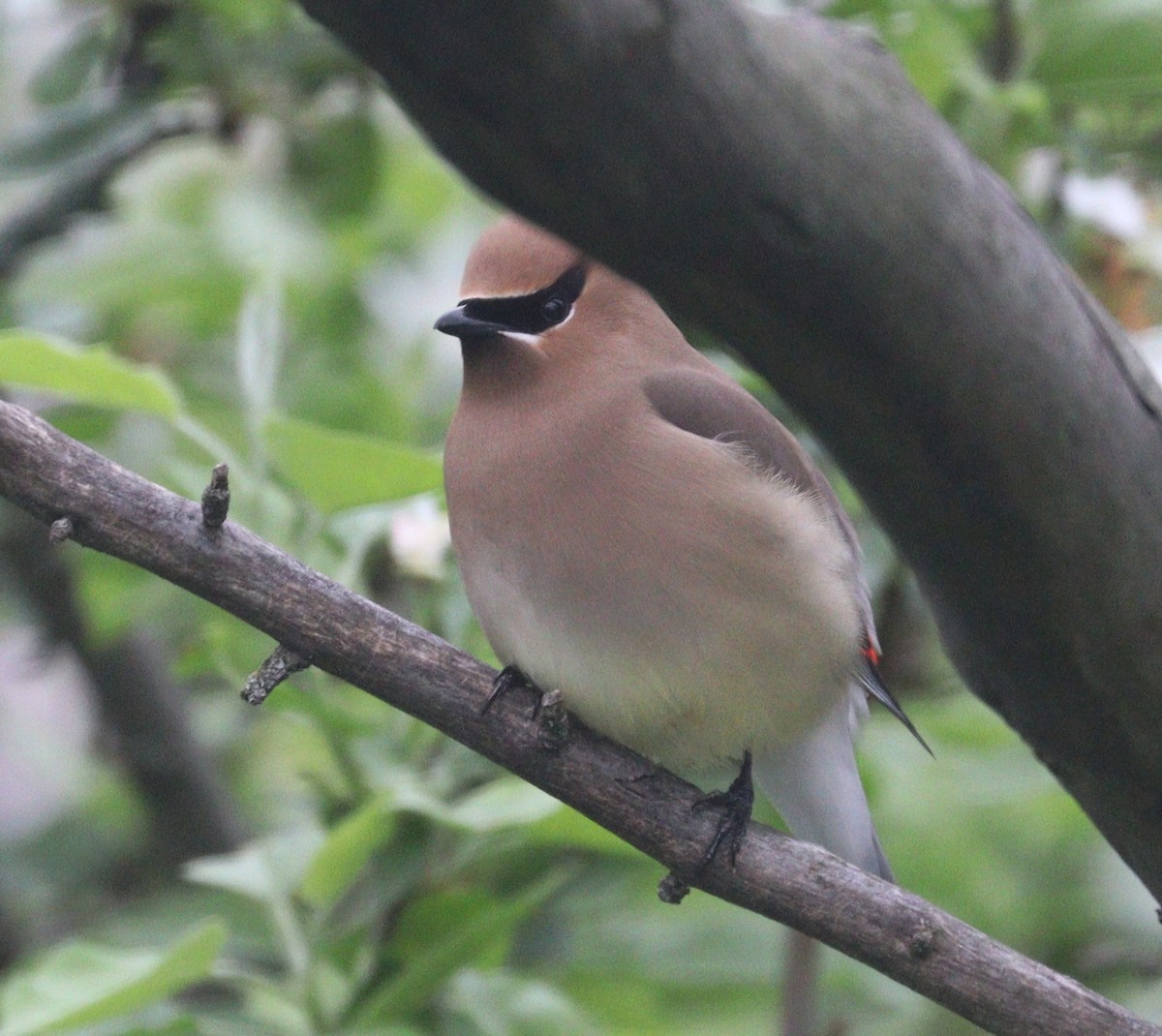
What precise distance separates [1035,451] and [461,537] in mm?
1276

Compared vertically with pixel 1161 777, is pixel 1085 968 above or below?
below

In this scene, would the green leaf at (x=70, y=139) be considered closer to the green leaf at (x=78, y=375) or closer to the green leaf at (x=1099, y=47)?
the green leaf at (x=78, y=375)

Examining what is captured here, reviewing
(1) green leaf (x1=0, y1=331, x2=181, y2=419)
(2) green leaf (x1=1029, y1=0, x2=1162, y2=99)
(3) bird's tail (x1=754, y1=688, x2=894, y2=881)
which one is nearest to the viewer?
(1) green leaf (x1=0, y1=331, x2=181, y2=419)

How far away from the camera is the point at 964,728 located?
3365 mm

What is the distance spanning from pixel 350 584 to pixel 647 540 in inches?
22.0

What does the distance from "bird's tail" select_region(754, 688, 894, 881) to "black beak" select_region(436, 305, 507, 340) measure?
830mm

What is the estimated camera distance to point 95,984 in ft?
8.33

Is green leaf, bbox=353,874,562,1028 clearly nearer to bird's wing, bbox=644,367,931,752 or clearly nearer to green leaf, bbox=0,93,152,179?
bird's wing, bbox=644,367,931,752

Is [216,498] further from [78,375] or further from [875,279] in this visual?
[875,279]

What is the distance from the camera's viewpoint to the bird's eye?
2797 millimetres

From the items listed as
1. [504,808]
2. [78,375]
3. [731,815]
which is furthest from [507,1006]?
[78,375]

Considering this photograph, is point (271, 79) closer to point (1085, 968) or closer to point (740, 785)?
point (740, 785)

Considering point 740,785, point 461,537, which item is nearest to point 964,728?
point 740,785

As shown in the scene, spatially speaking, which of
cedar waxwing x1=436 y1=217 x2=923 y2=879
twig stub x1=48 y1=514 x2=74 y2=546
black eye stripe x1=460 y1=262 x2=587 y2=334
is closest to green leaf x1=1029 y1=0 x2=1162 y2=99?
cedar waxwing x1=436 y1=217 x2=923 y2=879
